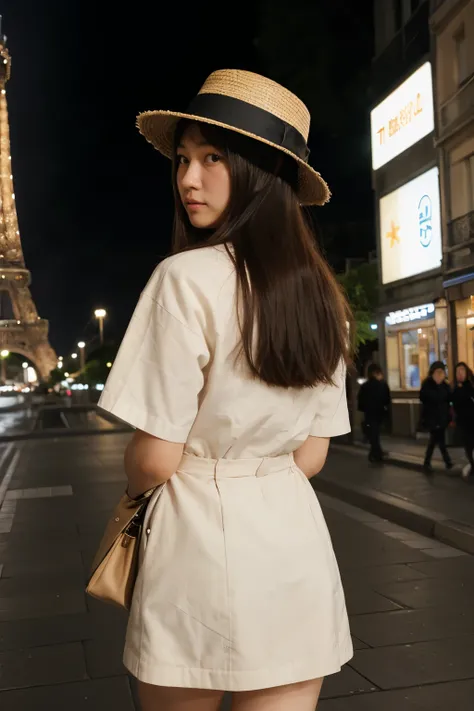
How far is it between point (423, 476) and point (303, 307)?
424 inches

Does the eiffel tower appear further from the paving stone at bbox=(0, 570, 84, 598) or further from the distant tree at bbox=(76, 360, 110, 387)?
the paving stone at bbox=(0, 570, 84, 598)

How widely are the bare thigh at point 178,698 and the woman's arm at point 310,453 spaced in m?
0.55

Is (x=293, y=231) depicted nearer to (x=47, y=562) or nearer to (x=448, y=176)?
(x=47, y=562)

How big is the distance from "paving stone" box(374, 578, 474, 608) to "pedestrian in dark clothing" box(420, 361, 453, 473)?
652 cm

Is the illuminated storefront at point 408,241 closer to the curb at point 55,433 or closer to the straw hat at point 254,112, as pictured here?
the curb at point 55,433

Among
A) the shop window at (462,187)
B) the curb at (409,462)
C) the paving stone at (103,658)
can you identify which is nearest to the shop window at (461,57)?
the shop window at (462,187)

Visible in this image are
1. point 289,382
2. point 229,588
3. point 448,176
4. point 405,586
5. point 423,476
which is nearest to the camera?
point 229,588

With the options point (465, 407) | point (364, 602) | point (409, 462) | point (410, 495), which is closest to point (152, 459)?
point (364, 602)

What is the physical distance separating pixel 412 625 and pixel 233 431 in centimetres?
393

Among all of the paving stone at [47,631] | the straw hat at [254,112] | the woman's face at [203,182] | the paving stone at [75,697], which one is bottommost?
the paving stone at [47,631]

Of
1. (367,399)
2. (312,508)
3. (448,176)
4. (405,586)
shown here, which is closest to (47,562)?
(405,586)

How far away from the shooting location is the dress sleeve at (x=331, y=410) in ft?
6.11

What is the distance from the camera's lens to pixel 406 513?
8.78 meters

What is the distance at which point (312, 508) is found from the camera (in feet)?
5.72
